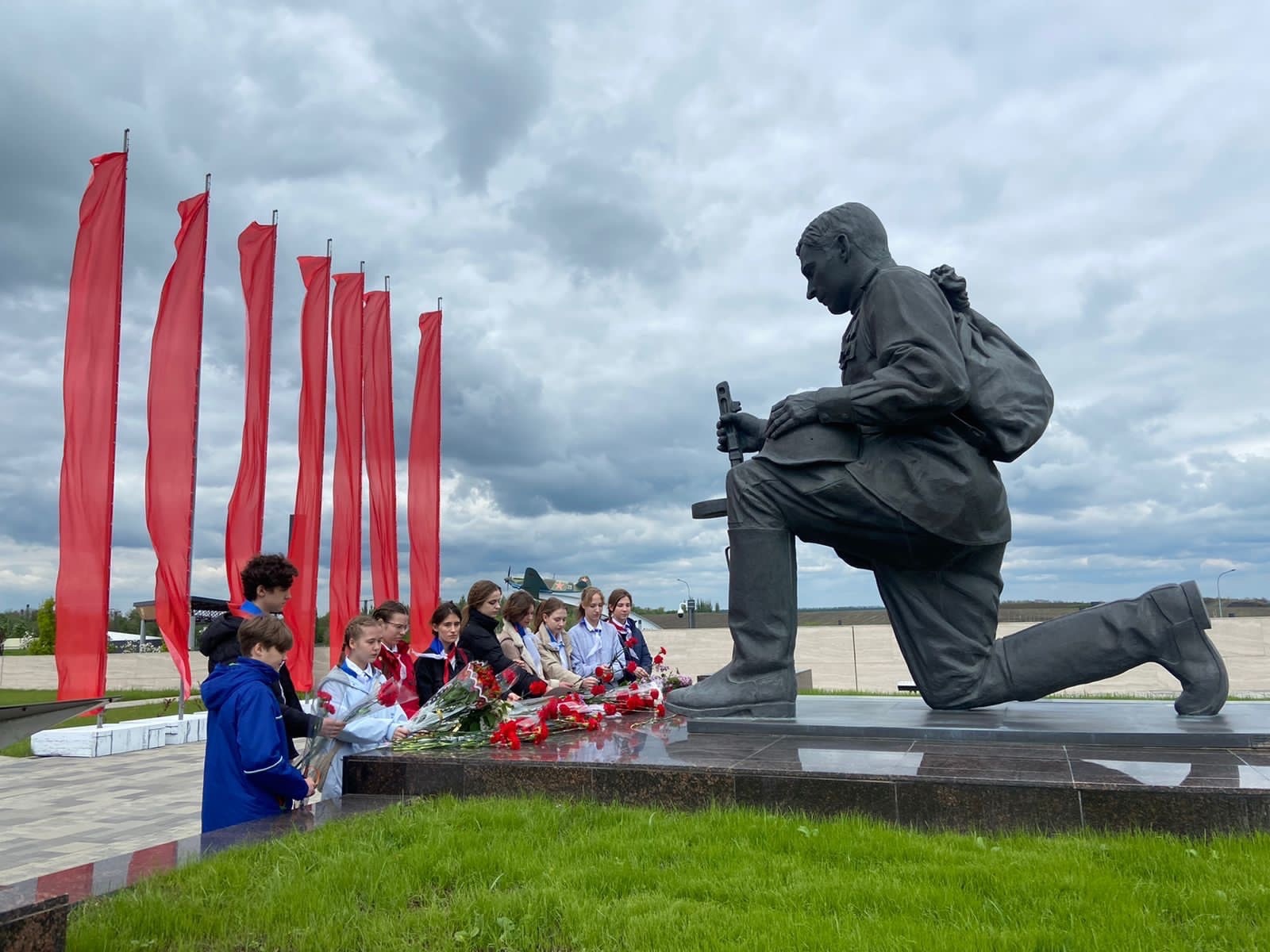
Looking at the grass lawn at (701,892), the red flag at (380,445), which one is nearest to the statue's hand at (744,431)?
the grass lawn at (701,892)

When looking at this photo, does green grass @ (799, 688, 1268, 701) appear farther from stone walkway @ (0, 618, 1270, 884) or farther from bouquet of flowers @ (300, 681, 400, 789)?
bouquet of flowers @ (300, 681, 400, 789)

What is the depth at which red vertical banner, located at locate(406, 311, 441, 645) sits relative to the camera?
1778 cm

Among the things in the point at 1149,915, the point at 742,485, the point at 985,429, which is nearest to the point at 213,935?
the point at 1149,915

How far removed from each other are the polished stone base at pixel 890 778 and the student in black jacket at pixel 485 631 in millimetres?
1894

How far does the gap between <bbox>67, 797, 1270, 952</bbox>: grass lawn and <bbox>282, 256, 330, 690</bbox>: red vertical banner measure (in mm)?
11855

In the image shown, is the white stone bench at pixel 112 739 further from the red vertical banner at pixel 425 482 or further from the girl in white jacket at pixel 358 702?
the girl in white jacket at pixel 358 702

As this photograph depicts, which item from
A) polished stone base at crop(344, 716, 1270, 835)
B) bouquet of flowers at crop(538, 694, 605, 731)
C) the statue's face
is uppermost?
the statue's face

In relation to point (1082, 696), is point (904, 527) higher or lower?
higher

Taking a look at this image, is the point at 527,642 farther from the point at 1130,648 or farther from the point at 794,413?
the point at 1130,648

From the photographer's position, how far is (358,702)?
5113 millimetres

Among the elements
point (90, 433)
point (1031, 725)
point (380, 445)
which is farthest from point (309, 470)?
point (1031, 725)

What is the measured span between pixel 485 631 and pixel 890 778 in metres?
3.87

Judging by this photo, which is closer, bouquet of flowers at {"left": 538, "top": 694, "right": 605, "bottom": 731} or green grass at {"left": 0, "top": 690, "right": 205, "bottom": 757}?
bouquet of flowers at {"left": 538, "top": 694, "right": 605, "bottom": 731}

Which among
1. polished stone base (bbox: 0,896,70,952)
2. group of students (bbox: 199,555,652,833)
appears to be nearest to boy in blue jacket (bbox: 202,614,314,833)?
group of students (bbox: 199,555,652,833)
